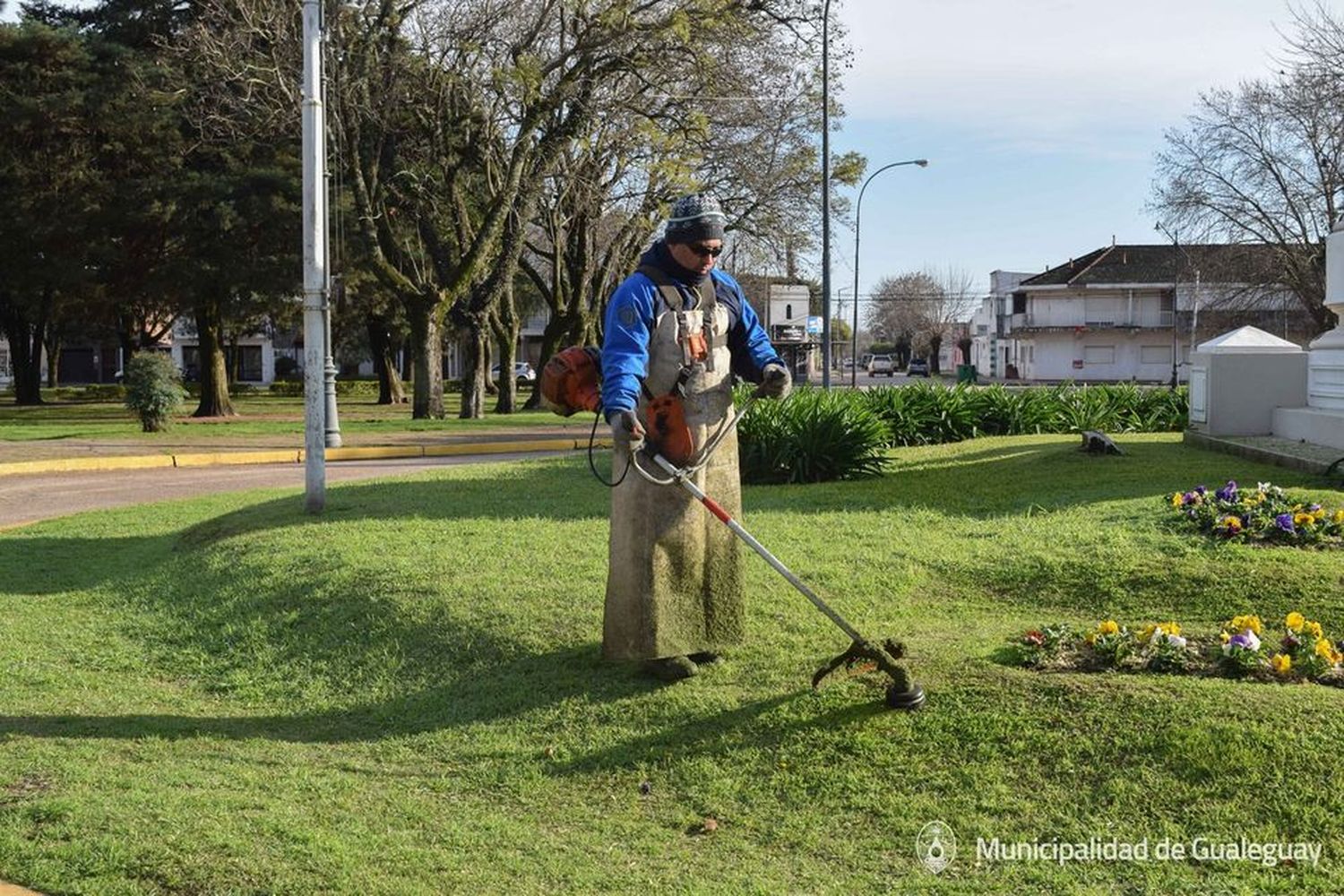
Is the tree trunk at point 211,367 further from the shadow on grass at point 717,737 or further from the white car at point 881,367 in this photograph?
the white car at point 881,367

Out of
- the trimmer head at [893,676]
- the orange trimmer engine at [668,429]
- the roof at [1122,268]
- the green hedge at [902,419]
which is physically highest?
the roof at [1122,268]

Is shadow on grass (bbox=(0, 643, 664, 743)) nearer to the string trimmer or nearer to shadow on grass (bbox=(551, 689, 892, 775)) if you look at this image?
shadow on grass (bbox=(551, 689, 892, 775))

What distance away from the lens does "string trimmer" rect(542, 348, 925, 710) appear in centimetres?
518

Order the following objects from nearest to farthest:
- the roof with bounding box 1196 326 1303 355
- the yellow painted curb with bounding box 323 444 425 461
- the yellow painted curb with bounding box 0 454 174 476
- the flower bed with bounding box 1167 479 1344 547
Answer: the flower bed with bounding box 1167 479 1344 547
the roof with bounding box 1196 326 1303 355
the yellow painted curb with bounding box 0 454 174 476
the yellow painted curb with bounding box 323 444 425 461

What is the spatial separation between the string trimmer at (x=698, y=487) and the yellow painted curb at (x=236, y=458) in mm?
16130

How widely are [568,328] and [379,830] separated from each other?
33.4 m

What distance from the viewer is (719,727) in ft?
17.3

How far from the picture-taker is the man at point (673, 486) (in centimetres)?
564

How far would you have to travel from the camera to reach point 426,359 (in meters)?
29.7

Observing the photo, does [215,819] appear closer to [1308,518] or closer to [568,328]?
[1308,518]

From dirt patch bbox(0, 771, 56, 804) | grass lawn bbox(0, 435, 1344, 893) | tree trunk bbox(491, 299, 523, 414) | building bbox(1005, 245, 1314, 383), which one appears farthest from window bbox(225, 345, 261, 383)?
dirt patch bbox(0, 771, 56, 804)

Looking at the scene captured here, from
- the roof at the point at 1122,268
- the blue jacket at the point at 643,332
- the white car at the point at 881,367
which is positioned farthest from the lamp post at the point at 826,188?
the white car at the point at 881,367

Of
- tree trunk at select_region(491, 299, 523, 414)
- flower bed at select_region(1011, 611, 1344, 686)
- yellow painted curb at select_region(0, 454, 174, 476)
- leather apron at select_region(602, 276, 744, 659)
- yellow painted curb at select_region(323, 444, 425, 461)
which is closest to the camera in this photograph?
flower bed at select_region(1011, 611, 1344, 686)

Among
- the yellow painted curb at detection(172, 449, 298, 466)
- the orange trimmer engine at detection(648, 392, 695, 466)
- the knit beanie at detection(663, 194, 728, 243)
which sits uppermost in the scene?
the knit beanie at detection(663, 194, 728, 243)
